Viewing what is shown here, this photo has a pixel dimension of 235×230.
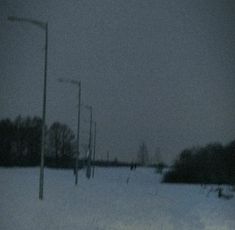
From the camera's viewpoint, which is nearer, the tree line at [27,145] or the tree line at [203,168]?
the tree line at [203,168]

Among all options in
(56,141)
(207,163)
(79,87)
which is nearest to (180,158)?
(207,163)

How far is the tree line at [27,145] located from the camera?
108 meters

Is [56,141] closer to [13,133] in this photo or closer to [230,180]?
[13,133]

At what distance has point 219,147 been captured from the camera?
86438 mm

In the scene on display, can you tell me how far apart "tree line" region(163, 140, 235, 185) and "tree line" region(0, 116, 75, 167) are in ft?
106

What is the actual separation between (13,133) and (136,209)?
8644 cm

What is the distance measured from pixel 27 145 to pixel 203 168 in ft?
129

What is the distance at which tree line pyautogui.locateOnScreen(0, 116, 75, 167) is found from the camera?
108m

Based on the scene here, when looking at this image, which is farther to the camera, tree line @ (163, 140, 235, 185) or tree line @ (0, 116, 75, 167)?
tree line @ (0, 116, 75, 167)

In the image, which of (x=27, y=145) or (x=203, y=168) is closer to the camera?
(x=203, y=168)

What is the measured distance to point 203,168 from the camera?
77500 millimetres

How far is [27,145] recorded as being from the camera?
110 meters

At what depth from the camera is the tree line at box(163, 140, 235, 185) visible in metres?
76.1

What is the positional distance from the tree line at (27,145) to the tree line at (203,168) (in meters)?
32.3
